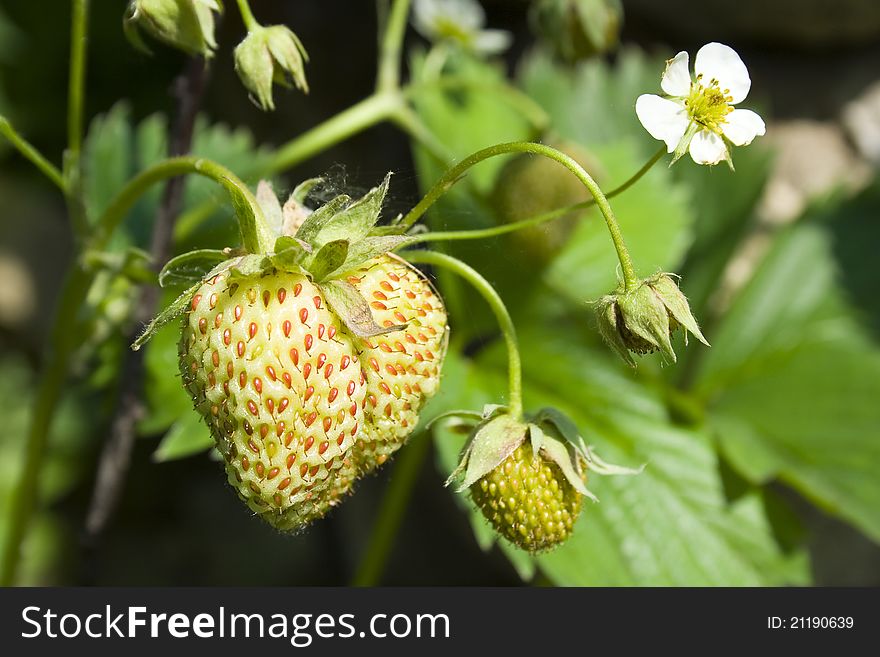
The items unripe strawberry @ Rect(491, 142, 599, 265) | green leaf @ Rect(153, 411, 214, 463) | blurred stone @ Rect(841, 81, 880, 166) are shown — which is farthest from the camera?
blurred stone @ Rect(841, 81, 880, 166)

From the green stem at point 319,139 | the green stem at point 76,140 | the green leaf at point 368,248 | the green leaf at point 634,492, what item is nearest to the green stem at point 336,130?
the green stem at point 319,139

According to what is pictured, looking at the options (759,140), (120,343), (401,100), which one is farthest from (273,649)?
(759,140)

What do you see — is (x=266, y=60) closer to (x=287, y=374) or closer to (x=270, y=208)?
(x=270, y=208)

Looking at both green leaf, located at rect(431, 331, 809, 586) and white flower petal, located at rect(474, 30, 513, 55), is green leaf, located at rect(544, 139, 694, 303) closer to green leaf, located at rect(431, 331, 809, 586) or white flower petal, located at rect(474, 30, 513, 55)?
green leaf, located at rect(431, 331, 809, 586)

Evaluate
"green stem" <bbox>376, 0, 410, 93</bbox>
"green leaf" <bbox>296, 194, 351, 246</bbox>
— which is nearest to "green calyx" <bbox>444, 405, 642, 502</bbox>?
"green leaf" <bbox>296, 194, 351, 246</bbox>

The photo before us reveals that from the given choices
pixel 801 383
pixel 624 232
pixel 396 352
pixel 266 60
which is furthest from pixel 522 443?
pixel 801 383

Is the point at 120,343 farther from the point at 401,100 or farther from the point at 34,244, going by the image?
the point at 34,244
